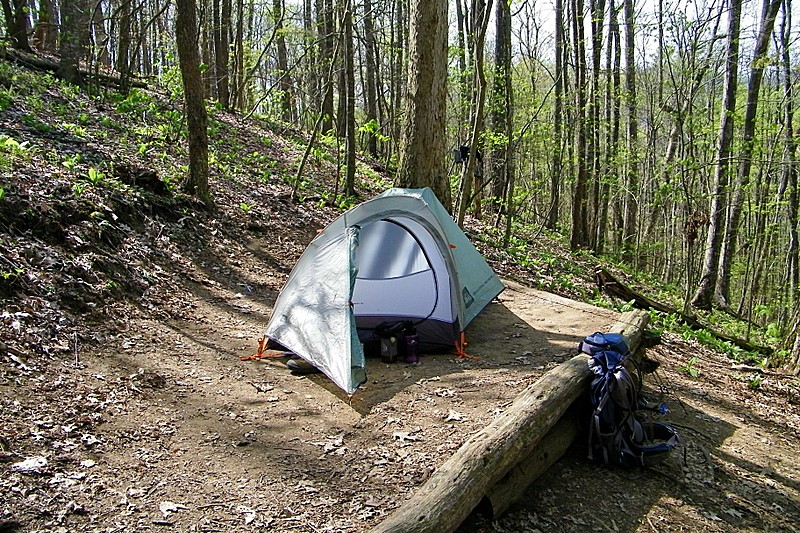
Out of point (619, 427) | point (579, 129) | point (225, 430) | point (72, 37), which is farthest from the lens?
point (579, 129)

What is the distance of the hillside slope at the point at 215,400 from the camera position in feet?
12.4

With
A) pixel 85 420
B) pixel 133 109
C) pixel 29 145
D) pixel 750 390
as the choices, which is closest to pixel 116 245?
pixel 29 145

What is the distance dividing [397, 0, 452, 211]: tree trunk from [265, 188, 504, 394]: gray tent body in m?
1.68

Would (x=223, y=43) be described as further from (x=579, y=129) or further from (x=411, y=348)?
(x=411, y=348)

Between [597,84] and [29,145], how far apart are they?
48.3 feet

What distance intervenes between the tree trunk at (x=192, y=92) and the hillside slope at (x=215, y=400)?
1.36 feet

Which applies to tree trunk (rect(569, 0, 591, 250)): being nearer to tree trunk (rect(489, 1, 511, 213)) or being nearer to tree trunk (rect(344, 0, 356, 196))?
tree trunk (rect(489, 1, 511, 213))

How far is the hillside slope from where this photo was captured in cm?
378

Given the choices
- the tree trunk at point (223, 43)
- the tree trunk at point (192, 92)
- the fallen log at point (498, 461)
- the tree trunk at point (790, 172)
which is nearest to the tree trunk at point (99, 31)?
the tree trunk at point (192, 92)

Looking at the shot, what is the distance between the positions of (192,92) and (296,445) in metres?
6.48

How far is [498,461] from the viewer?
4.09m

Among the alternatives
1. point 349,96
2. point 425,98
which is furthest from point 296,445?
point 349,96

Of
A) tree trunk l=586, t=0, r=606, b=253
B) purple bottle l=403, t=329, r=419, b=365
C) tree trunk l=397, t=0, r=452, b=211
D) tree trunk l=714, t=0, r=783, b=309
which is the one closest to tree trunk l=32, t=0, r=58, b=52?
tree trunk l=397, t=0, r=452, b=211

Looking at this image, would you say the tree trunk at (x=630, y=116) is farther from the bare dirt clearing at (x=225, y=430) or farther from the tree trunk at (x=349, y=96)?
the bare dirt clearing at (x=225, y=430)
